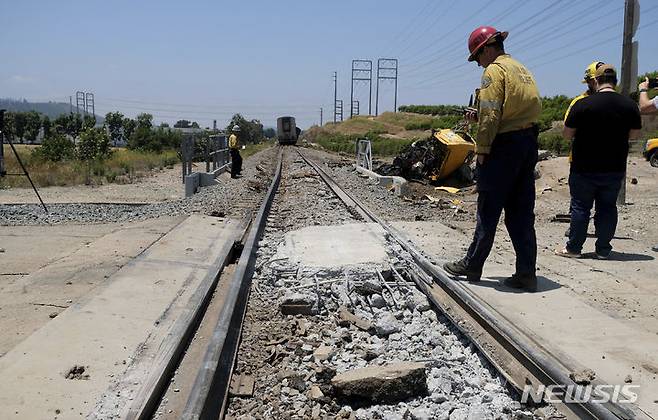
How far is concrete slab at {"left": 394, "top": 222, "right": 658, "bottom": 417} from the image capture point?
3672 mm

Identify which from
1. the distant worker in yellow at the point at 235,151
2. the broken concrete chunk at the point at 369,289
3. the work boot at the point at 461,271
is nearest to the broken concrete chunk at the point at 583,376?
the work boot at the point at 461,271

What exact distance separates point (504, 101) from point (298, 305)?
7.92ft

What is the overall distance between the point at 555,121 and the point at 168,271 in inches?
1605

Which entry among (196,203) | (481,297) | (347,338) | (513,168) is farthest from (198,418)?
(196,203)

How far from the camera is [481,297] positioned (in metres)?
5.14

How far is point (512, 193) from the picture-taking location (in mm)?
5383

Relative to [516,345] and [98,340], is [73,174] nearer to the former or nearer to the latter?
[98,340]

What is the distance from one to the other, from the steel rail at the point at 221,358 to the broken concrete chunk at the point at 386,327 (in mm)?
1074

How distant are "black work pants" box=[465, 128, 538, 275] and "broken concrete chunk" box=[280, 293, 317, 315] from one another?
1.50 m

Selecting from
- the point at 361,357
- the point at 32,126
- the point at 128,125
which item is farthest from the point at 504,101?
the point at 32,126

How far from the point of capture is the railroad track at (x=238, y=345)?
3367 mm

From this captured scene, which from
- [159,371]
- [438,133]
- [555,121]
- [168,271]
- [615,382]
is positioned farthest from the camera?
[555,121]

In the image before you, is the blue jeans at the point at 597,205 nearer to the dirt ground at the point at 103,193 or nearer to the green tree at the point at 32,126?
the dirt ground at the point at 103,193

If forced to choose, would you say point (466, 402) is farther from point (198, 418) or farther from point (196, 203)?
point (196, 203)
